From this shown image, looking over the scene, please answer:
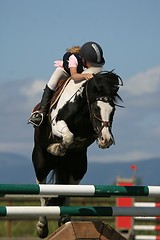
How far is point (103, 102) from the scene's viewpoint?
7.26m

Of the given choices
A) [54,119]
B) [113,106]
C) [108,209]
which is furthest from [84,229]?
[54,119]

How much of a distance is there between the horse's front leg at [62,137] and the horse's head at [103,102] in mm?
359

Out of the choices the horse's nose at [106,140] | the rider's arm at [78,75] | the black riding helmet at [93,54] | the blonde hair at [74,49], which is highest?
the blonde hair at [74,49]

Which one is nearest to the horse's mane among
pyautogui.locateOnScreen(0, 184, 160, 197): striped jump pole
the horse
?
the horse

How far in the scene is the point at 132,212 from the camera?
6.32 metres

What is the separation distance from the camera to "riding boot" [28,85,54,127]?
8102 mm

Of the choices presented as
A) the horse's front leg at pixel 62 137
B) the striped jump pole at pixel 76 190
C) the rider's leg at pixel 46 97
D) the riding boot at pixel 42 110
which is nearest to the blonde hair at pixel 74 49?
the rider's leg at pixel 46 97

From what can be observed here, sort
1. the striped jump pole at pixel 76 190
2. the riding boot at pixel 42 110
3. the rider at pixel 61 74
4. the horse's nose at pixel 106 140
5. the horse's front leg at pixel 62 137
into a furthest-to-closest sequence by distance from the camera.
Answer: the riding boot at pixel 42 110
the rider at pixel 61 74
the horse's front leg at pixel 62 137
the horse's nose at pixel 106 140
the striped jump pole at pixel 76 190

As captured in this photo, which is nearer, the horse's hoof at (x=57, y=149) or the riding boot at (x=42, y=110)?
the horse's hoof at (x=57, y=149)

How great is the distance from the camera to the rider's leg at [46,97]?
8.11 metres

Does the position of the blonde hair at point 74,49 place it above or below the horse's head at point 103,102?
above

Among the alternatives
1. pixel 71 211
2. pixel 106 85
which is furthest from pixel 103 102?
pixel 71 211

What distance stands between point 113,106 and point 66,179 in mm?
1249

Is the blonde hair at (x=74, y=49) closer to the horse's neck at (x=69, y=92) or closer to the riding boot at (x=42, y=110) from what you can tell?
the horse's neck at (x=69, y=92)
